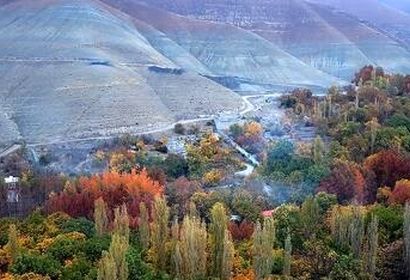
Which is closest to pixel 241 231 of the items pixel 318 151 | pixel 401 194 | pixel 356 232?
pixel 356 232

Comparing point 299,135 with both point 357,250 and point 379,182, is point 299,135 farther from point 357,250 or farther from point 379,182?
point 357,250

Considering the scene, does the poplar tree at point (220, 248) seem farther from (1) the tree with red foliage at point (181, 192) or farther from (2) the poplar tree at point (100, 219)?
(1) the tree with red foliage at point (181, 192)

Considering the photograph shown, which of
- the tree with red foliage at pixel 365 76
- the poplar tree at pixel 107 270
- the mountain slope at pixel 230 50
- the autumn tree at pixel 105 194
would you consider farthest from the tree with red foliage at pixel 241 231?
the mountain slope at pixel 230 50

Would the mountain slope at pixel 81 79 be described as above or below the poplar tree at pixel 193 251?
below

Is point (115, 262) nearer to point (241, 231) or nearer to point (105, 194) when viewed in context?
Result: point (241, 231)

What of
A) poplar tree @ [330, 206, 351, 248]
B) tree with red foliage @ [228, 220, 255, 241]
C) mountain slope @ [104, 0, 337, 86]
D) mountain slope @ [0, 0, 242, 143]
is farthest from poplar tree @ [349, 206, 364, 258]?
mountain slope @ [104, 0, 337, 86]

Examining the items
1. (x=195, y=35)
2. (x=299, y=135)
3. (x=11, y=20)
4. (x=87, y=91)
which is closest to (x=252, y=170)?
(x=299, y=135)

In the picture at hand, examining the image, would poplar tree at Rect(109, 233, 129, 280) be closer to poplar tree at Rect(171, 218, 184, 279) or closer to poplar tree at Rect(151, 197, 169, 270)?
poplar tree at Rect(171, 218, 184, 279)
